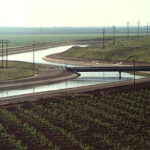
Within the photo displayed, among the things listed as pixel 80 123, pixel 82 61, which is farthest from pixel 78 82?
pixel 82 61

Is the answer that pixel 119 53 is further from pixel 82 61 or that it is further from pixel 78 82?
pixel 78 82

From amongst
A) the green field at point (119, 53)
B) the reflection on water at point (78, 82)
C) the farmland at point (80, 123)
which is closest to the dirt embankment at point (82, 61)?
the green field at point (119, 53)

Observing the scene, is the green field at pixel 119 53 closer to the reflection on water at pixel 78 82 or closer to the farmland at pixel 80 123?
the reflection on water at pixel 78 82

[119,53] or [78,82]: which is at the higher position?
[119,53]

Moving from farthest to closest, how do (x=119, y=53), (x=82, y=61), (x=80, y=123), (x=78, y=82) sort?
(x=119, y=53), (x=82, y=61), (x=78, y=82), (x=80, y=123)

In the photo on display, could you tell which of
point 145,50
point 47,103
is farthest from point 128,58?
point 47,103

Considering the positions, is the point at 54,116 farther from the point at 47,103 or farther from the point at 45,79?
the point at 45,79

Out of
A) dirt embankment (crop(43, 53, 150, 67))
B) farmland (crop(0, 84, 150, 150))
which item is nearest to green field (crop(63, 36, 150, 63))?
dirt embankment (crop(43, 53, 150, 67))

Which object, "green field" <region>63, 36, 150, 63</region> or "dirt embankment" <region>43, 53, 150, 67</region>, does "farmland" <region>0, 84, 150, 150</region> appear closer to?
"dirt embankment" <region>43, 53, 150, 67</region>
